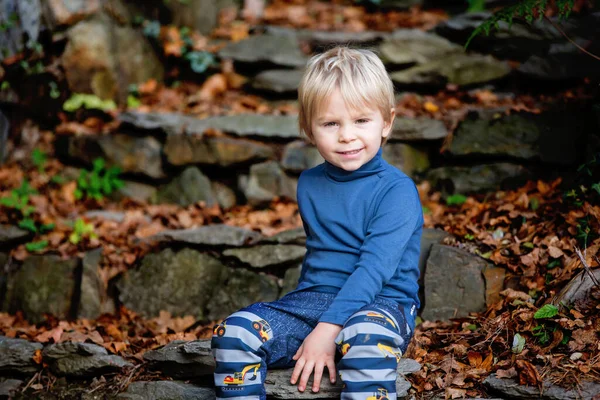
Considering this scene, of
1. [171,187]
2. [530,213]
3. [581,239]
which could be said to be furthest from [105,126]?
[581,239]

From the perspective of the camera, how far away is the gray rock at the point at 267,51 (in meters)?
5.95

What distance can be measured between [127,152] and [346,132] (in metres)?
3.39

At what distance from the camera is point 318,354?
239cm

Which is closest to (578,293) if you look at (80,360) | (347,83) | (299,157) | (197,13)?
(347,83)

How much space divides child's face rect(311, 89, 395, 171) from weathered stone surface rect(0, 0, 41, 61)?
162 inches

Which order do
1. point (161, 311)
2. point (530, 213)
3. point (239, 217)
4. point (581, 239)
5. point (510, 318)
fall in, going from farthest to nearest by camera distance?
point (239, 217)
point (161, 311)
point (530, 213)
point (581, 239)
point (510, 318)

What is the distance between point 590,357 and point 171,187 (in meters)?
3.81

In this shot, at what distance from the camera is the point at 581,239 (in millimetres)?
3285

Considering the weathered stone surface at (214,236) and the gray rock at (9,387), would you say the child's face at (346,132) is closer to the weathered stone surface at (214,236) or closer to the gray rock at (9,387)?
the weathered stone surface at (214,236)

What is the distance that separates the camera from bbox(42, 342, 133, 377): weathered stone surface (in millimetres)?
3324

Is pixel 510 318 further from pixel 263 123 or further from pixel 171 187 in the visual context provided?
pixel 171 187

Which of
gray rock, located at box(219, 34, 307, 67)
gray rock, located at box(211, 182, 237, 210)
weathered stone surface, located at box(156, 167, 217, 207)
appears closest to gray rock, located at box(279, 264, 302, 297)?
gray rock, located at box(211, 182, 237, 210)

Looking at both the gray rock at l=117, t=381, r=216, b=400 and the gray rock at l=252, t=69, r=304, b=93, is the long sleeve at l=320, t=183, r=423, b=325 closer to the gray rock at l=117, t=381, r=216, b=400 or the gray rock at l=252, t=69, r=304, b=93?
the gray rock at l=117, t=381, r=216, b=400

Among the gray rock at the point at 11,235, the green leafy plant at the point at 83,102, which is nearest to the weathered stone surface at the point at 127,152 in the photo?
the green leafy plant at the point at 83,102
